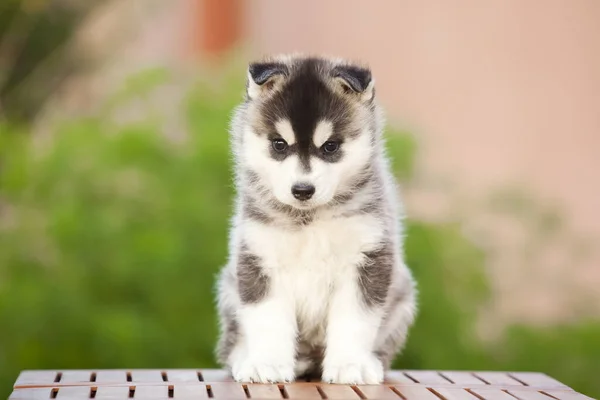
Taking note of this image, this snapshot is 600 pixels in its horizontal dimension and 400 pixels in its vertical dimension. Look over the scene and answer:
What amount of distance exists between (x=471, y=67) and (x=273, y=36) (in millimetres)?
2243

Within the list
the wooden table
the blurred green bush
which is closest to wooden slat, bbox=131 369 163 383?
the wooden table

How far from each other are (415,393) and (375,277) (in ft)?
1.31

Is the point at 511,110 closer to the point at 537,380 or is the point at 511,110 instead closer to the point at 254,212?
the point at 537,380

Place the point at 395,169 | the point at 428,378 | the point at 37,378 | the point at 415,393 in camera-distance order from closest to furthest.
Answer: the point at 415,393 < the point at 37,378 < the point at 428,378 < the point at 395,169

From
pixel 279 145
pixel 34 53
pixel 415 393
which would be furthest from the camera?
pixel 34 53

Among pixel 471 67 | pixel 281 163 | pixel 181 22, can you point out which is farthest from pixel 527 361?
pixel 181 22

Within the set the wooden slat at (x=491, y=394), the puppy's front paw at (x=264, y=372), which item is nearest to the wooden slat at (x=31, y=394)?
the puppy's front paw at (x=264, y=372)

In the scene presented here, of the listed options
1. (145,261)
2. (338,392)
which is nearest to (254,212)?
(338,392)

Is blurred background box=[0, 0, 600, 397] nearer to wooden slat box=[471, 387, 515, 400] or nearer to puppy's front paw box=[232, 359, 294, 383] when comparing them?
puppy's front paw box=[232, 359, 294, 383]

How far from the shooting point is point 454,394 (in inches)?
123

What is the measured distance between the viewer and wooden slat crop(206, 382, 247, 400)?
2895 mm

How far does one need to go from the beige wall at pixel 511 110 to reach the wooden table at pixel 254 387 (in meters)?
3.26

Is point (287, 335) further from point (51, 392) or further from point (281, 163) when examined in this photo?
point (51, 392)

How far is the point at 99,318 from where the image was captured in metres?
5.80
